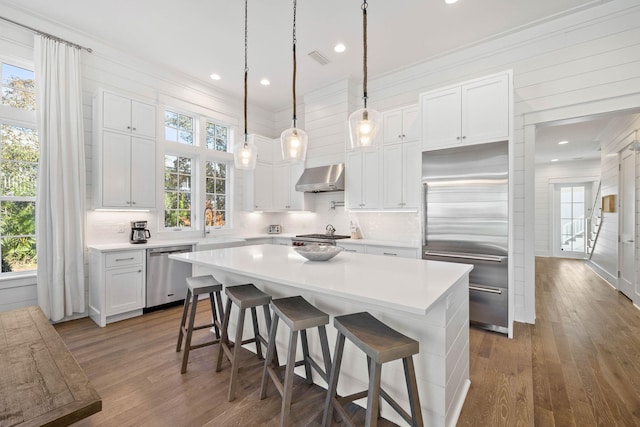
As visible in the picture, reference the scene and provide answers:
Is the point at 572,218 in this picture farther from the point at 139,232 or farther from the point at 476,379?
the point at 139,232

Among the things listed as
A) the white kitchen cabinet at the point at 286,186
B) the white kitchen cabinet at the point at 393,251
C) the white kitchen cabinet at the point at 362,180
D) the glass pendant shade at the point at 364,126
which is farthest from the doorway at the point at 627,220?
the white kitchen cabinet at the point at 286,186

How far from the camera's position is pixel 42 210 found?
122 inches

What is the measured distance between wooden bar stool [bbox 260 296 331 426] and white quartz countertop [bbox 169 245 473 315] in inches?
8.4

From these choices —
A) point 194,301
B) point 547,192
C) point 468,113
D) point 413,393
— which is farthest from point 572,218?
point 194,301

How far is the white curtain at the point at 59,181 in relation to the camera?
3111mm

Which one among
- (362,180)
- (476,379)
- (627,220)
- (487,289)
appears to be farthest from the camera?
(627,220)

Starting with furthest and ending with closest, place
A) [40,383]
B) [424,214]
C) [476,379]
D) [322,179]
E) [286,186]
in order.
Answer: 1. [286,186]
2. [322,179]
3. [424,214]
4. [476,379]
5. [40,383]

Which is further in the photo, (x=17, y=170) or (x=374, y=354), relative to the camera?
(x=17, y=170)

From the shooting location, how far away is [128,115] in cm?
361

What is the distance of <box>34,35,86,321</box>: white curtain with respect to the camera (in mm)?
3111

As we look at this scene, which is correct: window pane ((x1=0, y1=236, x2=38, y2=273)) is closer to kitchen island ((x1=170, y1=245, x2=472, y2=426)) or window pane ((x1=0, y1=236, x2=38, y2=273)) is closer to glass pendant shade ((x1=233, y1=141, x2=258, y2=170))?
kitchen island ((x1=170, y1=245, x2=472, y2=426))

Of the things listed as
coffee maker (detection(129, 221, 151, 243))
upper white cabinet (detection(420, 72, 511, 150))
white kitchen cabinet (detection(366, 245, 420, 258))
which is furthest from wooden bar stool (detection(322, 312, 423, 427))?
coffee maker (detection(129, 221, 151, 243))

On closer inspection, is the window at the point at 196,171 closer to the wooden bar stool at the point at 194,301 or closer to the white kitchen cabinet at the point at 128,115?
the white kitchen cabinet at the point at 128,115

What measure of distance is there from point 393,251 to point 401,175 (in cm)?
104
